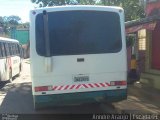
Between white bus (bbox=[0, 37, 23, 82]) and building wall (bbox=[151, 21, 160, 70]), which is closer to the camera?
building wall (bbox=[151, 21, 160, 70])

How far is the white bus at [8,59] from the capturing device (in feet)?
65.4

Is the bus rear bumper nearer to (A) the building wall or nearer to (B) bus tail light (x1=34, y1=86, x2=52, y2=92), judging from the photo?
(B) bus tail light (x1=34, y1=86, x2=52, y2=92)

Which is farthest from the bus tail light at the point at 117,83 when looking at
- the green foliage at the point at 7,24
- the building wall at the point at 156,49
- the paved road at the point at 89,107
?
the green foliage at the point at 7,24

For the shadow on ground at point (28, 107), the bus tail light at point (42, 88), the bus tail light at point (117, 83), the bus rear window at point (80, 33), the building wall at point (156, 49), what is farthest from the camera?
the building wall at point (156, 49)

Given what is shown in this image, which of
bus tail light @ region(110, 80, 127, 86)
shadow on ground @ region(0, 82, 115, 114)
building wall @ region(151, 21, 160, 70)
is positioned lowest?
shadow on ground @ region(0, 82, 115, 114)

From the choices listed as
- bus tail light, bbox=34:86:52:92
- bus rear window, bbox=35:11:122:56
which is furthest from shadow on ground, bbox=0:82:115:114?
bus rear window, bbox=35:11:122:56

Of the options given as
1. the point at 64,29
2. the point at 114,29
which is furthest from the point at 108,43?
the point at 64,29

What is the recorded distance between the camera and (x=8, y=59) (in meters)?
21.5

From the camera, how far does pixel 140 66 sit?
19156 mm

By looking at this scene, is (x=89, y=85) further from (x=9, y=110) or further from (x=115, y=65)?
(x=9, y=110)

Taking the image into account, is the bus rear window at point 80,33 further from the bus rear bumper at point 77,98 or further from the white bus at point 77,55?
the bus rear bumper at point 77,98

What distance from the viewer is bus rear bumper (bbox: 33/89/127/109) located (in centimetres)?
1070

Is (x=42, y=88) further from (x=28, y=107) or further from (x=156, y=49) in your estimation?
(x=156, y=49)

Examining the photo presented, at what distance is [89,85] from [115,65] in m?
0.84
